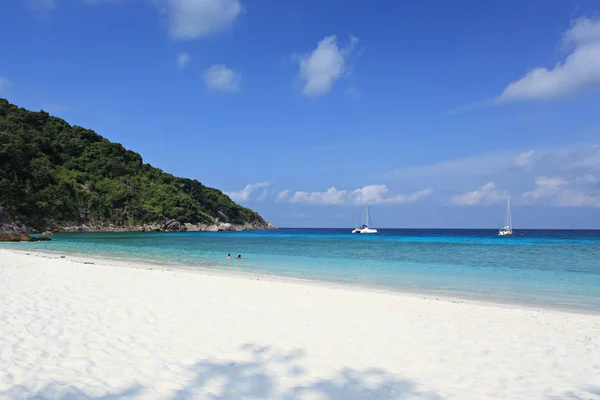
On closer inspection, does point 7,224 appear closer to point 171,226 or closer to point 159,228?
point 159,228

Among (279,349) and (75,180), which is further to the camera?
(75,180)

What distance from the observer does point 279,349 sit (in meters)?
5.80

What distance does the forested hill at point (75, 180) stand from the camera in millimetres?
75944

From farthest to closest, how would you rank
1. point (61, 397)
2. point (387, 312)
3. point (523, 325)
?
1. point (387, 312)
2. point (523, 325)
3. point (61, 397)

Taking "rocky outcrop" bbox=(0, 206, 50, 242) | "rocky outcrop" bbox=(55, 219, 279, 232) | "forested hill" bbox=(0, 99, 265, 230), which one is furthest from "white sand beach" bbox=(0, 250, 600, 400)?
"rocky outcrop" bbox=(55, 219, 279, 232)

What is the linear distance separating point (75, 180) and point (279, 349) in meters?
108

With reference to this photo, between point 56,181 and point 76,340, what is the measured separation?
3899 inches

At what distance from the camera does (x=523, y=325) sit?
26.8 ft

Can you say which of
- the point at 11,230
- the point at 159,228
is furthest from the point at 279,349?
the point at 159,228

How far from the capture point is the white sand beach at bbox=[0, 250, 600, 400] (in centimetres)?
433

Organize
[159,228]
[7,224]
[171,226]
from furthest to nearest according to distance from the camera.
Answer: [171,226], [159,228], [7,224]

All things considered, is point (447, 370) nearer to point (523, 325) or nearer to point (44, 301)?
point (523, 325)

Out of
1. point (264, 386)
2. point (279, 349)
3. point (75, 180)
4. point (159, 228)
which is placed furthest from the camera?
point (159, 228)

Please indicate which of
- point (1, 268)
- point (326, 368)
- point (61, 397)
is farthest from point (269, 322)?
point (1, 268)
